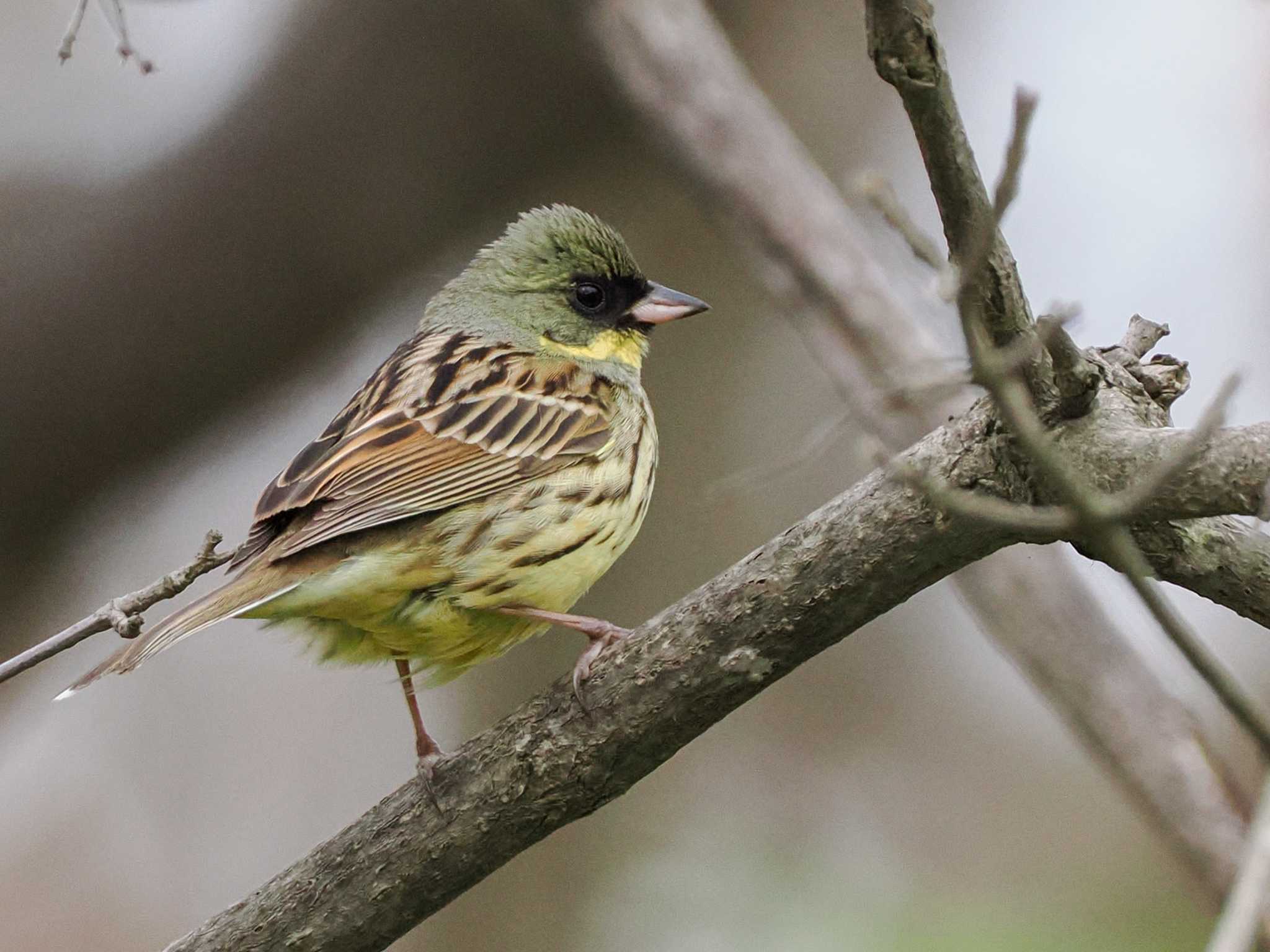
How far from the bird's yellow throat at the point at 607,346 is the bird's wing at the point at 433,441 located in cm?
14

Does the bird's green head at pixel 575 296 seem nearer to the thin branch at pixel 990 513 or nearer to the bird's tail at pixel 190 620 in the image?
the bird's tail at pixel 190 620

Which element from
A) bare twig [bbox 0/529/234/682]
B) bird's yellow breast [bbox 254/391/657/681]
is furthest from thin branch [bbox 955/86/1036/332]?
bird's yellow breast [bbox 254/391/657/681]

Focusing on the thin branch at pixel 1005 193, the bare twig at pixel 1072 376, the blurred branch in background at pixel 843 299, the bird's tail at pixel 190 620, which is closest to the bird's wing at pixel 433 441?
the bird's tail at pixel 190 620

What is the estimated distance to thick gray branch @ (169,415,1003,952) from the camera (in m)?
2.70

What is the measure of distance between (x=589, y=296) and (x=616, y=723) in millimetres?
2133

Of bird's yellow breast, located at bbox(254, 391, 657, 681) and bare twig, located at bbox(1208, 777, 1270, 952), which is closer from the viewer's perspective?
bare twig, located at bbox(1208, 777, 1270, 952)

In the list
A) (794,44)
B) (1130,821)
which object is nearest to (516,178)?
(794,44)

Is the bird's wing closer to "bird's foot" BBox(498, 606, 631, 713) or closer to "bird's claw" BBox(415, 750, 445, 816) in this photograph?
"bird's foot" BBox(498, 606, 631, 713)

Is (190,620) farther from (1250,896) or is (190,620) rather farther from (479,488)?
(1250,896)

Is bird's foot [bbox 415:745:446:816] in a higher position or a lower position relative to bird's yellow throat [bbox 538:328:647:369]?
lower

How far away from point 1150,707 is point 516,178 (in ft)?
9.84

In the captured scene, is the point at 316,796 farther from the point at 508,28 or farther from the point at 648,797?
the point at 508,28

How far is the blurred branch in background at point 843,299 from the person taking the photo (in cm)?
416

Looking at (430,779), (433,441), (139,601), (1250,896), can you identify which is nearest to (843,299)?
(433,441)
